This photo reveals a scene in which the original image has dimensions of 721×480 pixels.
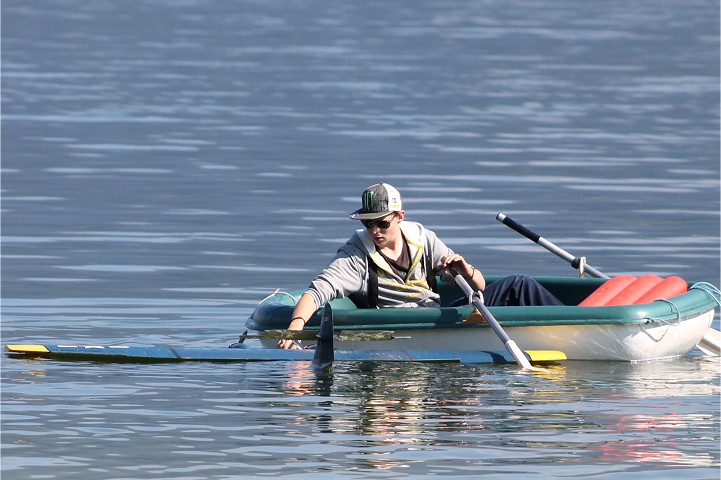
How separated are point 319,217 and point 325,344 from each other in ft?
27.3

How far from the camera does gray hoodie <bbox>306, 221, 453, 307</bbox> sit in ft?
40.8

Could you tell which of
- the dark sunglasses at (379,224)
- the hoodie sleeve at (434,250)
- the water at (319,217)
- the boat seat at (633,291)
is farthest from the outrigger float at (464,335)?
the dark sunglasses at (379,224)

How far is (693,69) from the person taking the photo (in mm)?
40281

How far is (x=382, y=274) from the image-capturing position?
41.4ft

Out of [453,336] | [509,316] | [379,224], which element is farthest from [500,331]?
[379,224]

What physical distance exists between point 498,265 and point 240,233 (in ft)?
10.8

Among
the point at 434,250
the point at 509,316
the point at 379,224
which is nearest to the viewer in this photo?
the point at 509,316

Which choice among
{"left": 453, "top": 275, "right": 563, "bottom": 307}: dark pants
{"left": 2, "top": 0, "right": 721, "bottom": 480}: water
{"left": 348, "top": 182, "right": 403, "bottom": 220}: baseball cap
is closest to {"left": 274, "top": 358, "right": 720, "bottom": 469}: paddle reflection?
{"left": 2, "top": 0, "right": 721, "bottom": 480}: water

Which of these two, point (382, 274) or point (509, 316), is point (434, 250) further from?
point (509, 316)

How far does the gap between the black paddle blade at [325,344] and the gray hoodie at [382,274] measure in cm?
39

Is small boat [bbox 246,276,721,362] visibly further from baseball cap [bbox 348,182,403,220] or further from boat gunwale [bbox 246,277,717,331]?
baseball cap [bbox 348,182,403,220]

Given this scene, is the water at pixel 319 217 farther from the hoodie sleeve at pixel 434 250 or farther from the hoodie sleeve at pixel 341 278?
the hoodie sleeve at pixel 434 250

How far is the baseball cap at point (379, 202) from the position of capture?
39.9 ft

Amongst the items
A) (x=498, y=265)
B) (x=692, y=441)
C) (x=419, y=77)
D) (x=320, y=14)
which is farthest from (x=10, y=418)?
(x=320, y=14)
